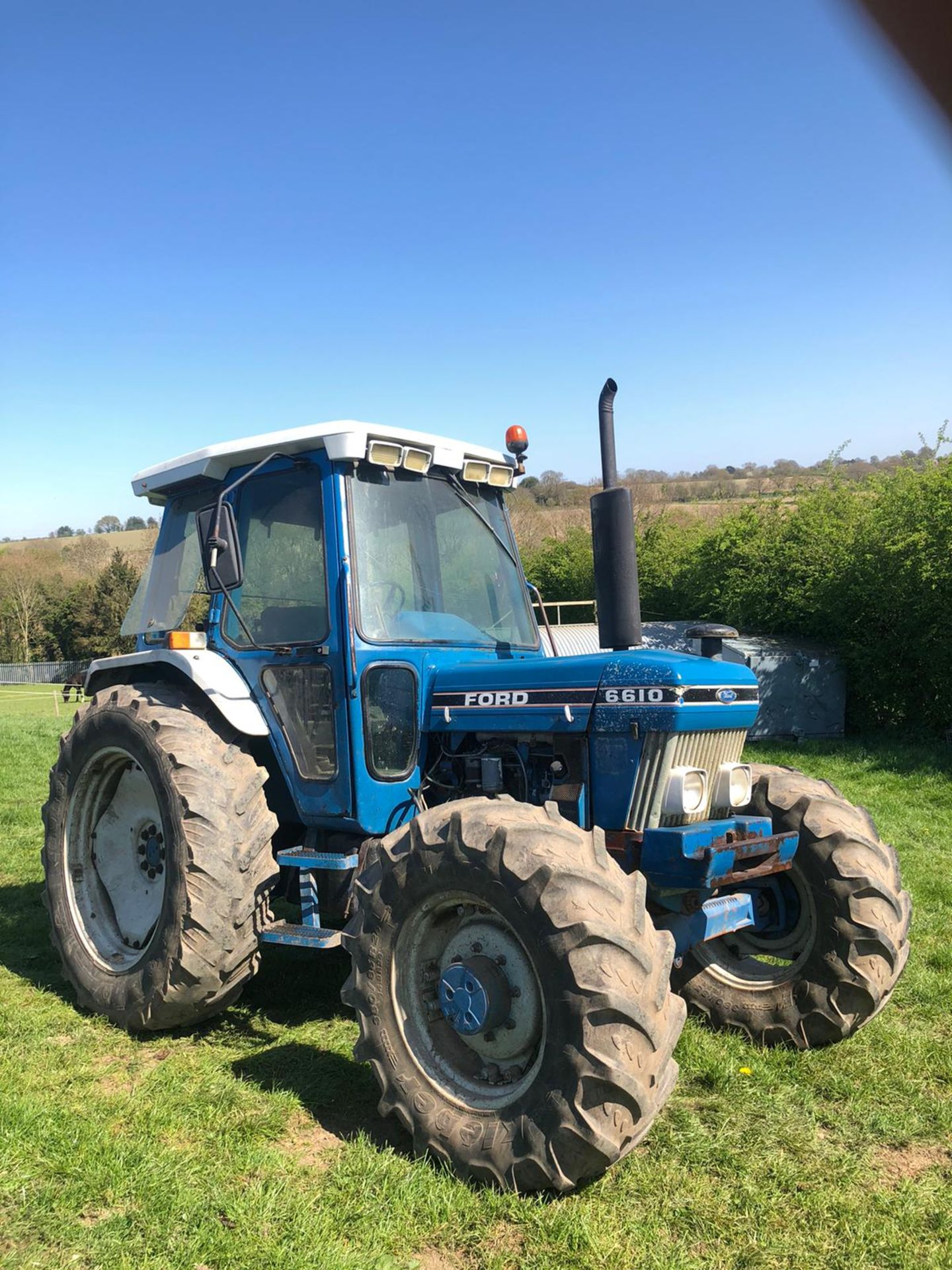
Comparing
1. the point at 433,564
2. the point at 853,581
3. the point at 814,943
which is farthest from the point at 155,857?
the point at 853,581

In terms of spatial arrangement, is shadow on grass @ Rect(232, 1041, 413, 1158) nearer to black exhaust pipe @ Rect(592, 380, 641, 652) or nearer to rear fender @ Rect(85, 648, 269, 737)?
rear fender @ Rect(85, 648, 269, 737)

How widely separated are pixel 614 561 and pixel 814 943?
74.4 inches

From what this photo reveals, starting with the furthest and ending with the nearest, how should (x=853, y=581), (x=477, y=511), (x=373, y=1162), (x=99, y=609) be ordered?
(x=99, y=609), (x=853, y=581), (x=477, y=511), (x=373, y=1162)

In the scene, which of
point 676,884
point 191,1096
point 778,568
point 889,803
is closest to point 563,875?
point 676,884

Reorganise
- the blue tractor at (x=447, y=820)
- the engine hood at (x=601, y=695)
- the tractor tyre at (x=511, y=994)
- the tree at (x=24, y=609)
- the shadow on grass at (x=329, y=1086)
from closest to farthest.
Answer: the tractor tyre at (x=511, y=994)
the blue tractor at (x=447, y=820)
the shadow on grass at (x=329, y=1086)
the engine hood at (x=601, y=695)
the tree at (x=24, y=609)

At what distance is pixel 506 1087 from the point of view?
11.1 feet

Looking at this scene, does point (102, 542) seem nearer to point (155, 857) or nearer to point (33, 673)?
point (33, 673)

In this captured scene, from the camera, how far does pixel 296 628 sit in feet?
15.6

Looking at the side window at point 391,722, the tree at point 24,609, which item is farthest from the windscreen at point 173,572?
the tree at point 24,609

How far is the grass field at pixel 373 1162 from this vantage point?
9.59 feet

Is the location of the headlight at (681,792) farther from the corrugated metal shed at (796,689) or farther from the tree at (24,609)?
the tree at (24,609)

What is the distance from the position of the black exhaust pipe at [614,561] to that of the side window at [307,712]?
4.38 ft

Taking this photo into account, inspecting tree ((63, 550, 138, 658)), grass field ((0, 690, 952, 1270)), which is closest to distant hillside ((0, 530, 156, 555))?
tree ((63, 550, 138, 658))

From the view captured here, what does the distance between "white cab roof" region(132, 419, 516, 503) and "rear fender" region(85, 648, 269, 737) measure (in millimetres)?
941
